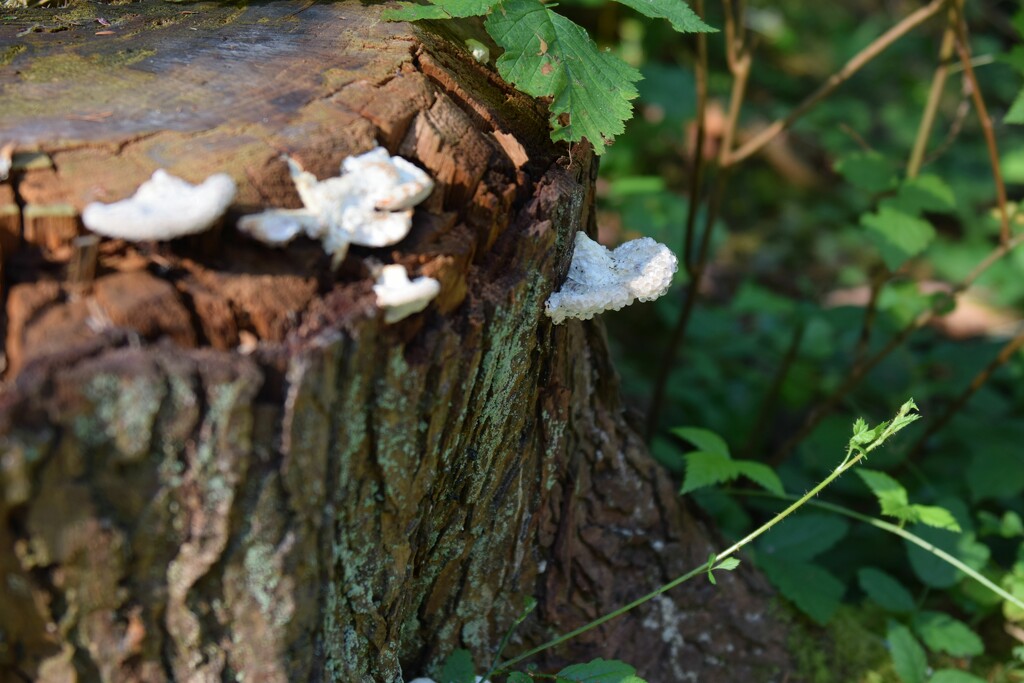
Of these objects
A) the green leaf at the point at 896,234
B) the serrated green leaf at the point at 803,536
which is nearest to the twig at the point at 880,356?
the green leaf at the point at 896,234

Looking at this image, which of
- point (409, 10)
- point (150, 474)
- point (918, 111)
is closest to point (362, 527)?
point (150, 474)

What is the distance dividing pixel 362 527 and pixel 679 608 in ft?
4.53

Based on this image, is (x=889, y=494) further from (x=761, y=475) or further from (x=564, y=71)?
(x=564, y=71)

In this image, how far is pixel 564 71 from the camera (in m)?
1.98

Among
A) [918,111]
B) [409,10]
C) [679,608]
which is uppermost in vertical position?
[409,10]

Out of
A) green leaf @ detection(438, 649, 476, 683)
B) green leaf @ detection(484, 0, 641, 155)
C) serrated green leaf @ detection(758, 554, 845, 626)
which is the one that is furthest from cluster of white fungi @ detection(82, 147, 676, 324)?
serrated green leaf @ detection(758, 554, 845, 626)

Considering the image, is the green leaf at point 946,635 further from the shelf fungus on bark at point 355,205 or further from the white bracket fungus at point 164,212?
the white bracket fungus at point 164,212

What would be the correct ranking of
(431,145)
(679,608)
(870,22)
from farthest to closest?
(870,22)
(679,608)
(431,145)

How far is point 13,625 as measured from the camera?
1.47 metres

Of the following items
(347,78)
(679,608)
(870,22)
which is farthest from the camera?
(870,22)

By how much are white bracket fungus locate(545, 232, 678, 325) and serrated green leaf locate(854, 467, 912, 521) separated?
42.1 inches

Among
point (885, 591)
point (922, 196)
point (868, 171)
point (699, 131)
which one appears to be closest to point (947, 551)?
point (885, 591)

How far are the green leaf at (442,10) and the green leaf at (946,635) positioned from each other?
2452mm

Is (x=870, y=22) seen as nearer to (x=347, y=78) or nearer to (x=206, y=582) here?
(x=347, y=78)
